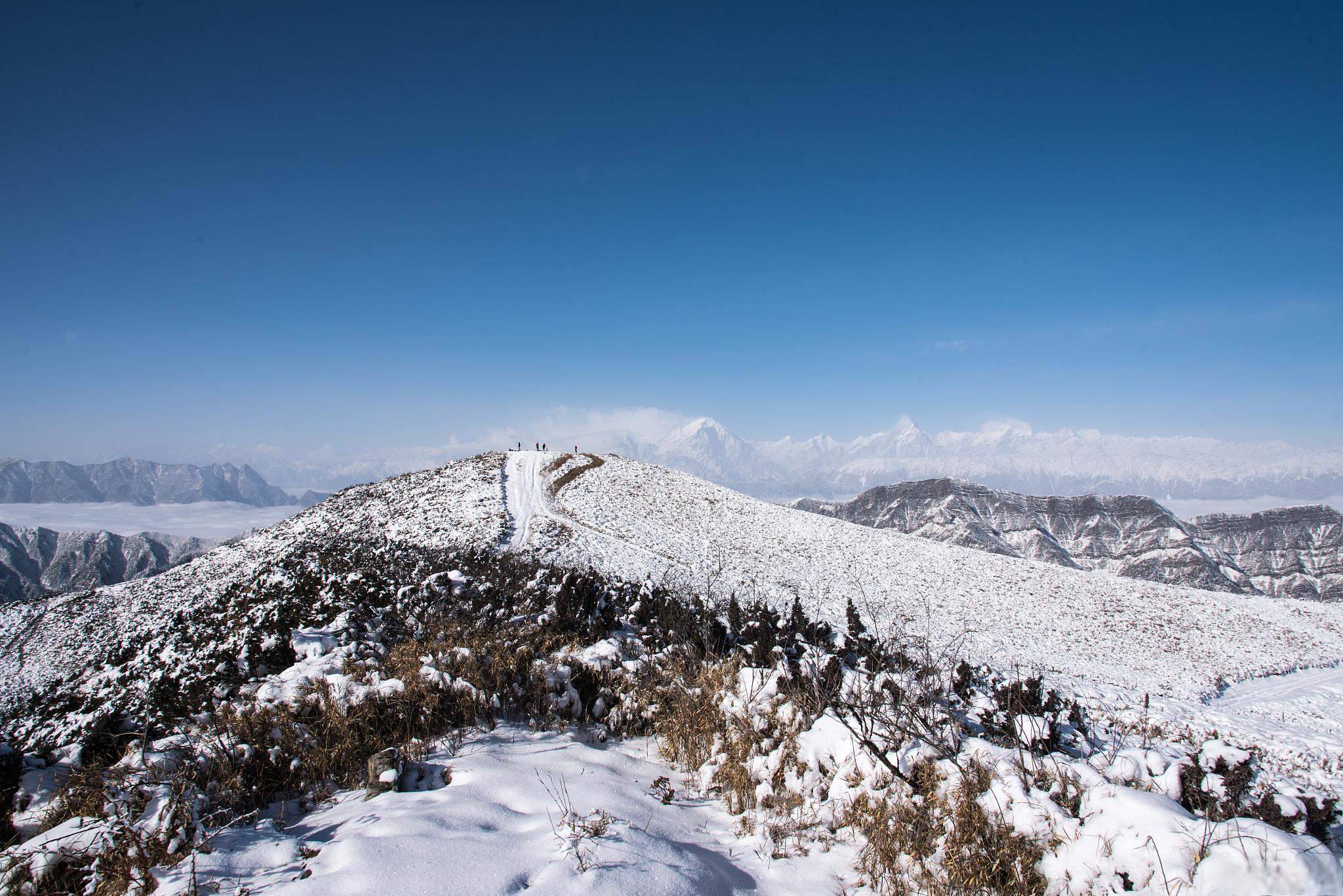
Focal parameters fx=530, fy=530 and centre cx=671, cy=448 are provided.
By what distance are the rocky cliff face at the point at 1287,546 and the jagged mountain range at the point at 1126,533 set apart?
30 cm

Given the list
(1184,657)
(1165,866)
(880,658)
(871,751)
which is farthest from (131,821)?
(1184,657)

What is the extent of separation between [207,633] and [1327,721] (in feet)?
113

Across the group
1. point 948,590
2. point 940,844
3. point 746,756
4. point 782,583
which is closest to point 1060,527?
point 948,590

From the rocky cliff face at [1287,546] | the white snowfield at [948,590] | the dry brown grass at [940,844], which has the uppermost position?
the dry brown grass at [940,844]

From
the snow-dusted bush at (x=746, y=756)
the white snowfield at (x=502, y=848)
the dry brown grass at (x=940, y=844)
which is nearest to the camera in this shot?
the white snowfield at (x=502, y=848)

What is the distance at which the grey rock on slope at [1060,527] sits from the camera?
14962 centimetres

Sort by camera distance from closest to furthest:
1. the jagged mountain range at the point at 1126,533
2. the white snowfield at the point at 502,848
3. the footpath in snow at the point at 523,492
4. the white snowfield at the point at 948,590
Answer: the white snowfield at the point at 502,848 < the white snowfield at the point at 948,590 < the footpath in snow at the point at 523,492 < the jagged mountain range at the point at 1126,533

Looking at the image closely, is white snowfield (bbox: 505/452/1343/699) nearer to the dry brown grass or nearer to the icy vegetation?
the icy vegetation

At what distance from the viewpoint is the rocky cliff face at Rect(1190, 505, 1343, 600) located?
516ft

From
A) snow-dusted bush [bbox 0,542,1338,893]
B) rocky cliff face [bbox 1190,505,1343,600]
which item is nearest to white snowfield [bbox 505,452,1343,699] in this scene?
snow-dusted bush [bbox 0,542,1338,893]

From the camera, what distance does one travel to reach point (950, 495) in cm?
18038

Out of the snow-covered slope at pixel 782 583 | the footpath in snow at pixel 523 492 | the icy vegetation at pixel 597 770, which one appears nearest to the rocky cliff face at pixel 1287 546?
the snow-covered slope at pixel 782 583

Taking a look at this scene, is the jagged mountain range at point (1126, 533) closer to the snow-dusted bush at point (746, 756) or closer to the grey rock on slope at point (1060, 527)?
the grey rock on slope at point (1060, 527)

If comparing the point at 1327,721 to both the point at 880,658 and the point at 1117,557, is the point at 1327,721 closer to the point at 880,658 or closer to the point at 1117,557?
the point at 880,658
